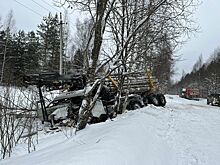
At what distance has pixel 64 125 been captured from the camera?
12516 mm

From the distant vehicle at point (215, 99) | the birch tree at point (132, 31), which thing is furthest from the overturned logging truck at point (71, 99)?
the distant vehicle at point (215, 99)

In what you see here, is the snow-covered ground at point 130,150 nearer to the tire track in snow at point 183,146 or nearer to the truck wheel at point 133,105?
the tire track in snow at point 183,146

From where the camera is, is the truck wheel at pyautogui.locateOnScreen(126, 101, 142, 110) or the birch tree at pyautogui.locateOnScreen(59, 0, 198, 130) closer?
the birch tree at pyautogui.locateOnScreen(59, 0, 198, 130)

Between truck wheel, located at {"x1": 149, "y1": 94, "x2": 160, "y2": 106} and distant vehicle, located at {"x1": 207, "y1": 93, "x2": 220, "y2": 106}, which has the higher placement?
truck wheel, located at {"x1": 149, "y1": 94, "x2": 160, "y2": 106}

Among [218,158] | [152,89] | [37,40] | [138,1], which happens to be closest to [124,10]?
[138,1]

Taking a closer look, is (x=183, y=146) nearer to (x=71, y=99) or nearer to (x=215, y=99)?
(x=71, y=99)

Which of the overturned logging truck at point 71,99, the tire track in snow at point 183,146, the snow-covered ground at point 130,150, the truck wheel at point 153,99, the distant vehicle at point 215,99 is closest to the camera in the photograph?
the snow-covered ground at point 130,150

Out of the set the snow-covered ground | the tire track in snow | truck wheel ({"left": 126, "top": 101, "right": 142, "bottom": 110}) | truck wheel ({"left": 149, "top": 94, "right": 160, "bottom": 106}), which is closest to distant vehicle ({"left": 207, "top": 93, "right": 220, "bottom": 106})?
truck wheel ({"left": 149, "top": 94, "right": 160, "bottom": 106})

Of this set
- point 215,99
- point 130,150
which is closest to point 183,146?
point 130,150

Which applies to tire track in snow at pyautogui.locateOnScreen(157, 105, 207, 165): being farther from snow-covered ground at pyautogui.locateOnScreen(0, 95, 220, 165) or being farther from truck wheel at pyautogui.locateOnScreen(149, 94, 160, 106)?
truck wheel at pyautogui.locateOnScreen(149, 94, 160, 106)

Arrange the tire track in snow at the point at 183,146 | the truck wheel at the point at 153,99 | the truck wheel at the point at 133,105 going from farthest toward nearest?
the truck wheel at the point at 153,99
the truck wheel at the point at 133,105
the tire track in snow at the point at 183,146

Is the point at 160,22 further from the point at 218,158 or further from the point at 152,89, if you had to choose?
the point at 152,89

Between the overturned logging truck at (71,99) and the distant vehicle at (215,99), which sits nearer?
the overturned logging truck at (71,99)

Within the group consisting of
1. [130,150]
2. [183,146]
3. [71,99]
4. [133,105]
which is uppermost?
[71,99]
